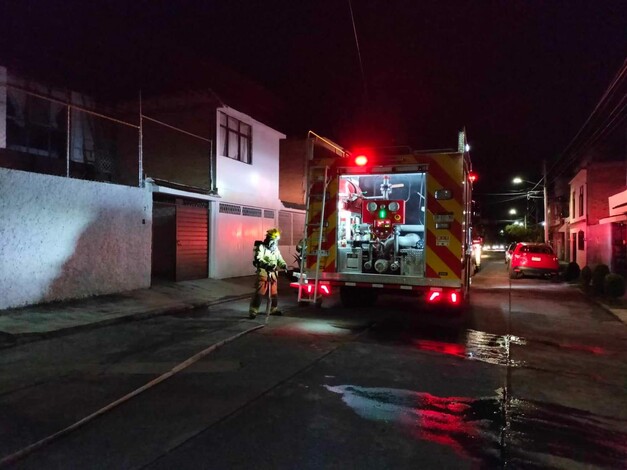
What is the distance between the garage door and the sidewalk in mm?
428

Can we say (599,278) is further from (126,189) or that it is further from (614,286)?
(126,189)

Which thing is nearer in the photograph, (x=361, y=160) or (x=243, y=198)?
(x=361, y=160)

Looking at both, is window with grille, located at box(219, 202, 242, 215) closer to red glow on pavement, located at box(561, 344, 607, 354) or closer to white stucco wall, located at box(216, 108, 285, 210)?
white stucco wall, located at box(216, 108, 285, 210)

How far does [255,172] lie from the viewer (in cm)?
1834

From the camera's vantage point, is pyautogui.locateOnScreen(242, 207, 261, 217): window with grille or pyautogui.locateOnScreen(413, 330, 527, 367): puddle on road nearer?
pyautogui.locateOnScreen(413, 330, 527, 367): puddle on road

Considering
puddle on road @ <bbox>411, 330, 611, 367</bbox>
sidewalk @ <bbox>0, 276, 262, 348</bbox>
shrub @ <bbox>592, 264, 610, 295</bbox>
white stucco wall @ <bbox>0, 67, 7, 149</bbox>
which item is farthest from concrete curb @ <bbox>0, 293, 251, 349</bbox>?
shrub @ <bbox>592, 264, 610, 295</bbox>

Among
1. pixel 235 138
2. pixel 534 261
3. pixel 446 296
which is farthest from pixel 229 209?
pixel 534 261

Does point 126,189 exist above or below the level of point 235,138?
below

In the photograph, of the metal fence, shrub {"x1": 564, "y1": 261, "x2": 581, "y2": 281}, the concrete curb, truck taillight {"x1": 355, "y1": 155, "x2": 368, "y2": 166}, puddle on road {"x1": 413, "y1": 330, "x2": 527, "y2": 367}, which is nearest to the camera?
puddle on road {"x1": 413, "y1": 330, "x2": 527, "y2": 367}

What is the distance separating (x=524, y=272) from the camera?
21.1 m

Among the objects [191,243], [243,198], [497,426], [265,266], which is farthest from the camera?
[243,198]

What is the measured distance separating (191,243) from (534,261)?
44.8 feet

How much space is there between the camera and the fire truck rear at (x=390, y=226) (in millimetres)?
9078

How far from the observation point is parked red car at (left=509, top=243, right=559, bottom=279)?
Result: 2073 centimetres
